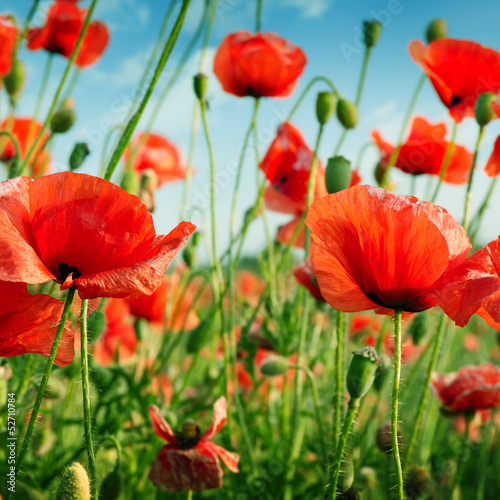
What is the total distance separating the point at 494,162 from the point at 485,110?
0.34 feet

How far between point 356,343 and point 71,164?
1.23 meters

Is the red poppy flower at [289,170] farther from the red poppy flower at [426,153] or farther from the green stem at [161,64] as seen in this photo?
the green stem at [161,64]

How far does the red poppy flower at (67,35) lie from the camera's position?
1518 millimetres

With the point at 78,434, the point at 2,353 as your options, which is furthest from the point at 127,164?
the point at 78,434

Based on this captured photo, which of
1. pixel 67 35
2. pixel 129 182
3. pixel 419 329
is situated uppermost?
pixel 67 35

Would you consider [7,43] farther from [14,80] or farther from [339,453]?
[339,453]

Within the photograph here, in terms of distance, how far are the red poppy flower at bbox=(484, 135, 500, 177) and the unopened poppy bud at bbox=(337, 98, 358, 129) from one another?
32 cm

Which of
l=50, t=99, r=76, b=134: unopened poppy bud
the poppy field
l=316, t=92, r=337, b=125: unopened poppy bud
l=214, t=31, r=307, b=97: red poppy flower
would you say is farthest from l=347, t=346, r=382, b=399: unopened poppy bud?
l=214, t=31, r=307, b=97: red poppy flower

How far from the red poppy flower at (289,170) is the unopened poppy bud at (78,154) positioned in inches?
19.0

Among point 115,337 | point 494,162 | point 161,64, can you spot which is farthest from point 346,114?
point 115,337

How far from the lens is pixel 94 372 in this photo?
3.62ft

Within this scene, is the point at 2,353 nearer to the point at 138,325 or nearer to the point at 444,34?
the point at 138,325

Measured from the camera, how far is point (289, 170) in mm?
1386

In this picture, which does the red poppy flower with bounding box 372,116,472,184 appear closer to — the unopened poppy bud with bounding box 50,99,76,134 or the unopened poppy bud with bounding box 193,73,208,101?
the unopened poppy bud with bounding box 193,73,208,101
